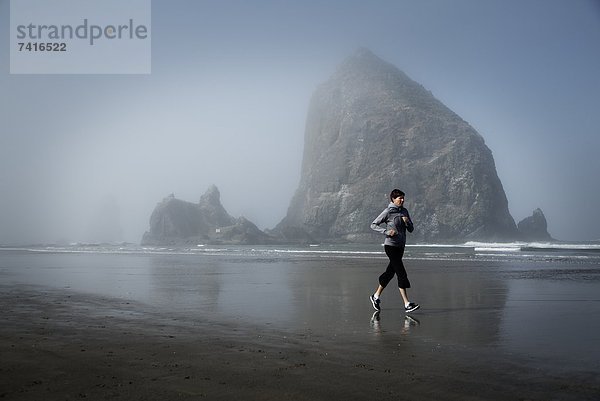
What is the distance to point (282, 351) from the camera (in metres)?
4.78

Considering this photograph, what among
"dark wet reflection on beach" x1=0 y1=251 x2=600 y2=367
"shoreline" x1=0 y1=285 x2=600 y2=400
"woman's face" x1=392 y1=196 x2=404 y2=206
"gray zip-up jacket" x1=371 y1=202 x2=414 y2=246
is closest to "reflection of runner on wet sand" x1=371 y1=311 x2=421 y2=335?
"dark wet reflection on beach" x1=0 y1=251 x2=600 y2=367

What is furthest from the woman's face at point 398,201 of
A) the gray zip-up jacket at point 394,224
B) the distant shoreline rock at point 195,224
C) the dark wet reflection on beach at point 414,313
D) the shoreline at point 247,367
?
the distant shoreline rock at point 195,224

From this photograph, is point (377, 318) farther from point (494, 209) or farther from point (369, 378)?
point (494, 209)

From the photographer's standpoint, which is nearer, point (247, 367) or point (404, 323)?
point (247, 367)

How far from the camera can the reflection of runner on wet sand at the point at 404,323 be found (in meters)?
6.04

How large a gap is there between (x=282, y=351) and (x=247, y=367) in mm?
730

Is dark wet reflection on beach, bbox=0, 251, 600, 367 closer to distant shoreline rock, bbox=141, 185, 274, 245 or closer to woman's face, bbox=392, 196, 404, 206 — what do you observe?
woman's face, bbox=392, 196, 404, 206

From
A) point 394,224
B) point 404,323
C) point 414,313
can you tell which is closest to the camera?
point 404,323

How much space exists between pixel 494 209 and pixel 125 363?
9861 cm

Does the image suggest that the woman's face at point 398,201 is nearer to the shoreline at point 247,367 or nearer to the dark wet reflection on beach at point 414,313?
the dark wet reflection on beach at point 414,313

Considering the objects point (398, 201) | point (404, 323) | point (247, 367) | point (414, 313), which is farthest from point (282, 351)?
point (398, 201)

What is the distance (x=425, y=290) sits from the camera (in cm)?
1106

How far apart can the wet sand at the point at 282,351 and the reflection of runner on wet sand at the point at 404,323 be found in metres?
0.02

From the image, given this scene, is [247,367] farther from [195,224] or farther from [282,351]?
[195,224]
